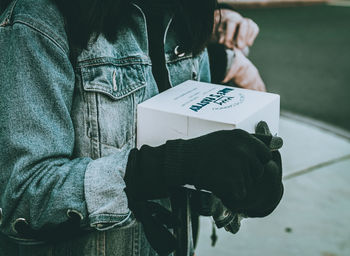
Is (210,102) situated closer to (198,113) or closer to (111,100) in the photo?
(198,113)

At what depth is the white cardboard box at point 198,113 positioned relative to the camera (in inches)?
45.1

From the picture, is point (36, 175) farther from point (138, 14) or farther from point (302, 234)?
point (302, 234)

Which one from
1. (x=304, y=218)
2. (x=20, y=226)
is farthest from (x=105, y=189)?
(x=304, y=218)

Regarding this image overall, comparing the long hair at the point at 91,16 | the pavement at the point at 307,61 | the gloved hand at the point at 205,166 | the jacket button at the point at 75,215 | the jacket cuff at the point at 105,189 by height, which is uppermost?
the long hair at the point at 91,16

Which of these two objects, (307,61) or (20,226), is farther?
(307,61)

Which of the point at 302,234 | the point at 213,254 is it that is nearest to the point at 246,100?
the point at 213,254

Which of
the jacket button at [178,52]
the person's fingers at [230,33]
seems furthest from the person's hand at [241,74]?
the jacket button at [178,52]

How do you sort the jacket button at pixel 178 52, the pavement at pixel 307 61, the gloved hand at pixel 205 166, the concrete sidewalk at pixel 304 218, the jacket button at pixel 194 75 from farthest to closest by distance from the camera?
1. the pavement at pixel 307 61
2. the concrete sidewalk at pixel 304 218
3. the jacket button at pixel 194 75
4. the jacket button at pixel 178 52
5. the gloved hand at pixel 205 166

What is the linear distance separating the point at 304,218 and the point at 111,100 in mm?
2482

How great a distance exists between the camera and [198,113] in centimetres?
117

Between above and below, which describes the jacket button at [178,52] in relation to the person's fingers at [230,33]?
above

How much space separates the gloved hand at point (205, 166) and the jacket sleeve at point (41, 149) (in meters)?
0.07

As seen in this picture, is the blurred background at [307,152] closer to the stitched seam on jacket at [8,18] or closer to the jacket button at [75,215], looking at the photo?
the jacket button at [75,215]

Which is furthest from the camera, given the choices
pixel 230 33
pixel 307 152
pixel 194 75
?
pixel 307 152
